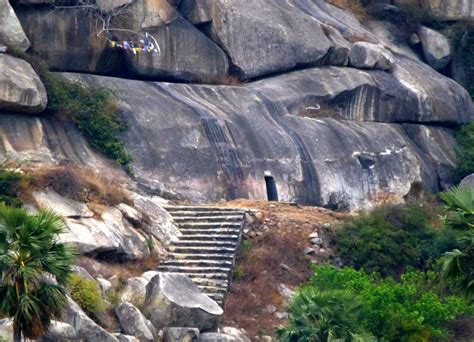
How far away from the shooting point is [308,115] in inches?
1949

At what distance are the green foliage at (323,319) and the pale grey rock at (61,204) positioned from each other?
24.7 feet

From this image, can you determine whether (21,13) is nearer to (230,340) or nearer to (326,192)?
(326,192)

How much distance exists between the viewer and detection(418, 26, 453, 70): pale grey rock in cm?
5803

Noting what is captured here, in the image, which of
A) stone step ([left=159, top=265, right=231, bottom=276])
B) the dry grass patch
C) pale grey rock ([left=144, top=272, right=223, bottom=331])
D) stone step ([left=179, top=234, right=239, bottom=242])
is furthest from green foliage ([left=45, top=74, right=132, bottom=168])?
the dry grass patch

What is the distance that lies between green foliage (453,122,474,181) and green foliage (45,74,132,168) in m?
14.8

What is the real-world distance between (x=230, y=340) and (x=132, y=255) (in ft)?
15.0

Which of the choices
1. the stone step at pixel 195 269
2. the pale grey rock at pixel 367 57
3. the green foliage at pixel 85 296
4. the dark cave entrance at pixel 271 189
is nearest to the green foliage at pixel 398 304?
the stone step at pixel 195 269

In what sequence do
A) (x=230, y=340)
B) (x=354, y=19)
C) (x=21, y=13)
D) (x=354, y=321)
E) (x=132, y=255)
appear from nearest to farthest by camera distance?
(x=354, y=321)
(x=230, y=340)
(x=132, y=255)
(x=21, y=13)
(x=354, y=19)

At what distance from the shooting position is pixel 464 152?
174 ft

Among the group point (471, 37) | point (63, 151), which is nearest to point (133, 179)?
point (63, 151)

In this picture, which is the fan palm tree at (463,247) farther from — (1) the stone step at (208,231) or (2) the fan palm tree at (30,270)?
(1) the stone step at (208,231)

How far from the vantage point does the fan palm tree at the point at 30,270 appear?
2678 centimetres

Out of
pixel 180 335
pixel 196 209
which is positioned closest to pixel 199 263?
pixel 196 209

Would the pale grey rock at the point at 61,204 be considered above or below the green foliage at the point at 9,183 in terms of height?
below
